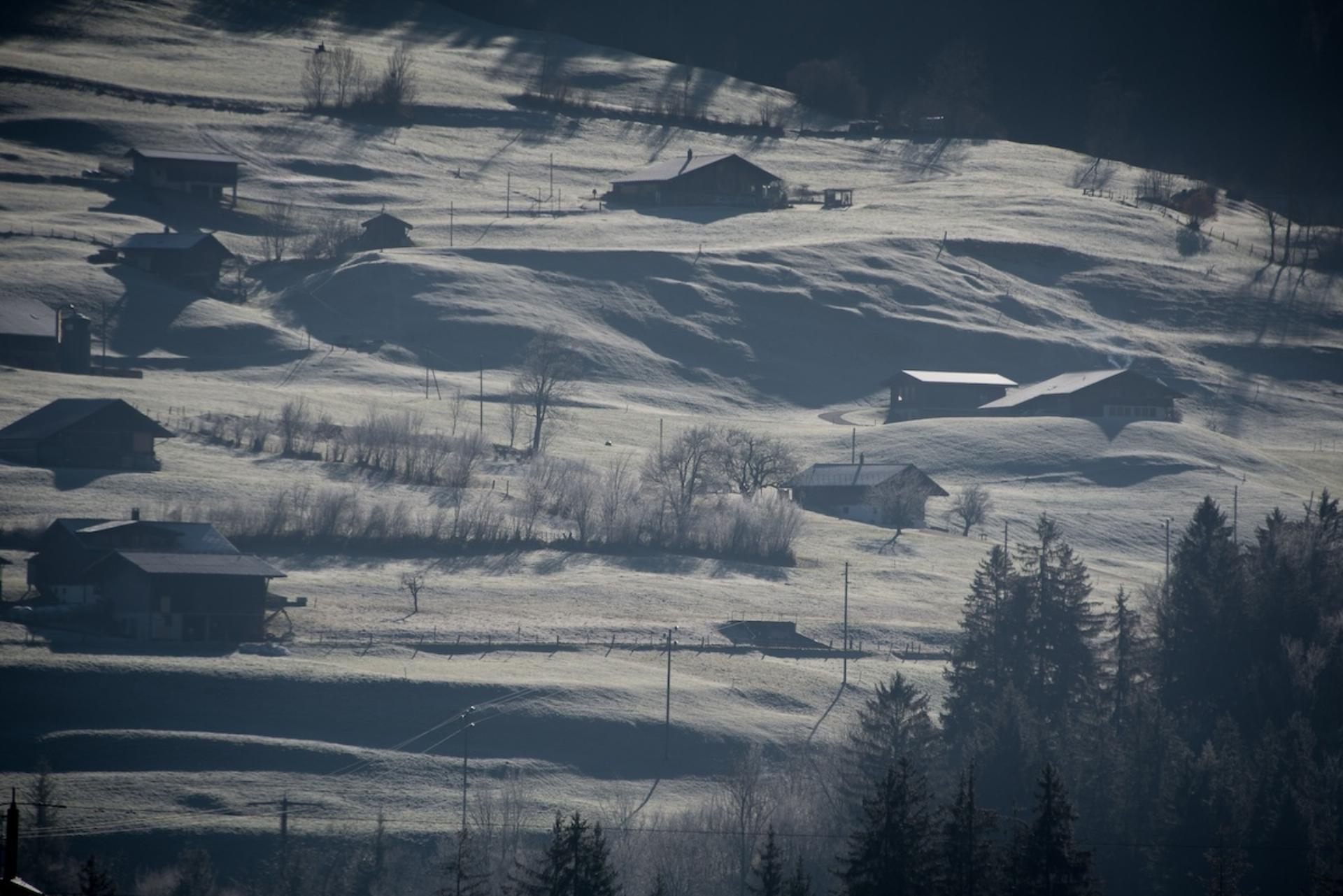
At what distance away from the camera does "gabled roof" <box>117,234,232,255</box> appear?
336 ft

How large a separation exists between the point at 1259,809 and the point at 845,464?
1592 inches

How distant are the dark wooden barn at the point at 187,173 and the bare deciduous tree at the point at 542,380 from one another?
2991cm

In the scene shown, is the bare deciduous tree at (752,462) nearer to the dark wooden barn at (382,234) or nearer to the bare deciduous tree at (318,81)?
the dark wooden barn at (382,234)

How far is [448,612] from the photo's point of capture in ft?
199

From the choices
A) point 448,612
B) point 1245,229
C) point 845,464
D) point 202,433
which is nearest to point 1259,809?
point 448,612

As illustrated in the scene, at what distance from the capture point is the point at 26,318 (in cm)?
8844

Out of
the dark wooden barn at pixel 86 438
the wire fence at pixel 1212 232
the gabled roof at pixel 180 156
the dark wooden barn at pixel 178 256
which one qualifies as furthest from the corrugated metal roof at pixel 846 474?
the wire fence at pixel 1212 232

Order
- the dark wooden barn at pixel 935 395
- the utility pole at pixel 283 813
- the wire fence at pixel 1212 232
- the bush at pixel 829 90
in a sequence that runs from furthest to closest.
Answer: the bush at pixel 829 90, the wire fence at pixel 1212 232, the dark wooden barn at pixel 935 395, the utility pole at pixel 283 813

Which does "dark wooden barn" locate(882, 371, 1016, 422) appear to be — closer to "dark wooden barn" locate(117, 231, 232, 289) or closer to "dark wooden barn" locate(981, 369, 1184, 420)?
"dark wooden barn" locate(981, 369, 1184, 420)

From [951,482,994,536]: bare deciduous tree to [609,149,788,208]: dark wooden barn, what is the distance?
177 feet

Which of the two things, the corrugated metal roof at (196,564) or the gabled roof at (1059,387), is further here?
the gabled roof at (1059,387)

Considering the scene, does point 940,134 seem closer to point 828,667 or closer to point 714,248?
point 714,248

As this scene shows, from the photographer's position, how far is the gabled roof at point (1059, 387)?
10012 centimetres

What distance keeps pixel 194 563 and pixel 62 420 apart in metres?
17.5
